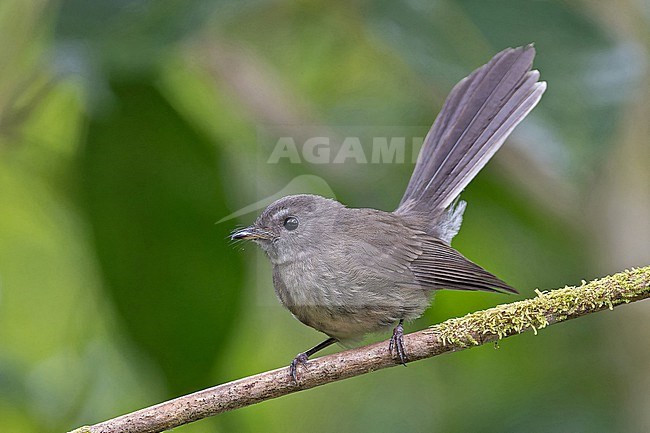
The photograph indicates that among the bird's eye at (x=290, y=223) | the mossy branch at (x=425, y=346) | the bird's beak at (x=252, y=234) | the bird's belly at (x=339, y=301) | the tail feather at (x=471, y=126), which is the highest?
the tail feather at (x=471, y=126)

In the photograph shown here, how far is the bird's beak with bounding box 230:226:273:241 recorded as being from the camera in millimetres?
2201

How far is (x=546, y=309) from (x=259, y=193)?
45.7 inches

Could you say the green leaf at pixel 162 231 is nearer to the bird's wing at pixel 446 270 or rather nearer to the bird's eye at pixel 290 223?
the bird's eye at pixel 290 223

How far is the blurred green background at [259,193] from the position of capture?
245 cm

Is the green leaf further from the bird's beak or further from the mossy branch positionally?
the mossy branch

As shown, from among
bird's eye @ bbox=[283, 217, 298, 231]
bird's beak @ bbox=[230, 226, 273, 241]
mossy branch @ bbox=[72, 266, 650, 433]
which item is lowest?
mossy branch @ bbox=[72, 266, 650, 433]

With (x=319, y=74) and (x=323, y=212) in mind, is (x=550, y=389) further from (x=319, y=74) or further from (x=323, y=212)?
(x=319, y=74)

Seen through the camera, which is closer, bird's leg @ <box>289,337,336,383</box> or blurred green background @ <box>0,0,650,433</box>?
bird's leg @ <box>289,337,336,383</box>

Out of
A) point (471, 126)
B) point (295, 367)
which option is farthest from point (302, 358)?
point (471, 126)

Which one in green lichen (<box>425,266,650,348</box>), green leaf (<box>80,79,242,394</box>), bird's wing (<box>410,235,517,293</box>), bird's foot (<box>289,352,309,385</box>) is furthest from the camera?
green leaf (<box>80,79,242,394</box>)

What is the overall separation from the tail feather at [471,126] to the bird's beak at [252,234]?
603mm

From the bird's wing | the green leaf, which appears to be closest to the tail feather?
the bird's wing

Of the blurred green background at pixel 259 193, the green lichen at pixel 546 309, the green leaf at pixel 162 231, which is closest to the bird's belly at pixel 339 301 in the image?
the blurred green background at pixel 259 193

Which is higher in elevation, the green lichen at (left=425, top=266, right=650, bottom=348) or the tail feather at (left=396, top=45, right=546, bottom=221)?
the tail feather at (left=396, top=45, right=546, bottom=221)
